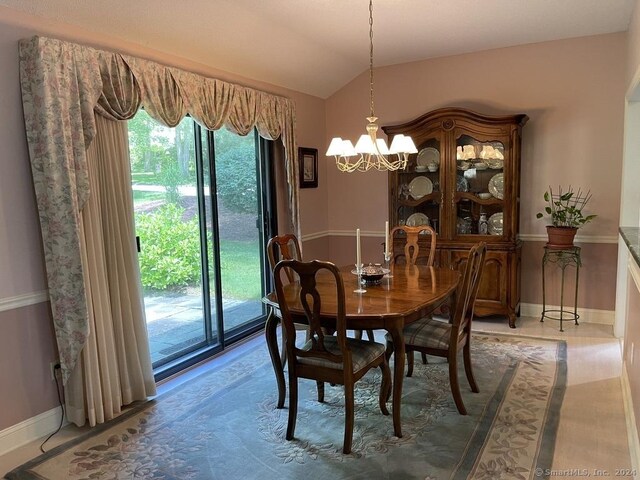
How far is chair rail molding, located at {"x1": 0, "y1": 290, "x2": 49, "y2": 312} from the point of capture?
253 centimetres

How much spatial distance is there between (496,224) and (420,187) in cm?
79

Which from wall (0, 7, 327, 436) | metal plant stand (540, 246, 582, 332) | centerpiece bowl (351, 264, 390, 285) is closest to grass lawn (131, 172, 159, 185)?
wall (0, 7, 327, 436)

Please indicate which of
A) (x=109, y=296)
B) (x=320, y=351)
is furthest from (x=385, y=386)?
(x=109, y=296)

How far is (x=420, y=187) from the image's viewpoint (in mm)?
4785

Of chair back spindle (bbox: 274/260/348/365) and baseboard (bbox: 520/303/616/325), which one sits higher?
chair back spindle (bbox: 274/260/348/365)

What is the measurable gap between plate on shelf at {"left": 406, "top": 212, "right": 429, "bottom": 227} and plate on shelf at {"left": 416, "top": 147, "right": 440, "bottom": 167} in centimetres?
49

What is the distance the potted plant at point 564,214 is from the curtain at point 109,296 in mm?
3430

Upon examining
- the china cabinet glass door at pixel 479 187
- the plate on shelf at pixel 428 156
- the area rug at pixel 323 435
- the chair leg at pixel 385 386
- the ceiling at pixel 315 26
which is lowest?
the area rug at pixel 323 435

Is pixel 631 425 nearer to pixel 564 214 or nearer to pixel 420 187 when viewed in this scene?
pixel 564 214

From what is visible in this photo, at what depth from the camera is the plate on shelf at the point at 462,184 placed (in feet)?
15.0

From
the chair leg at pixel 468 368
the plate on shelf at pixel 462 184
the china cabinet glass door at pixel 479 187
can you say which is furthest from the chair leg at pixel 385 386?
the plate on shelf at pixel 462 184

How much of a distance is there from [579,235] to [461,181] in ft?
3.87

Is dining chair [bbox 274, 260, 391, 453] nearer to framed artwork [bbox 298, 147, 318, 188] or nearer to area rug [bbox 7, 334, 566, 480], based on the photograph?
area rug [bbox 7, 334, 566, 480]

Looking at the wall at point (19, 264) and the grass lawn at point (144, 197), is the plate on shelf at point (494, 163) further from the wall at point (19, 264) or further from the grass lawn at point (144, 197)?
the wall at point (19, 264)
